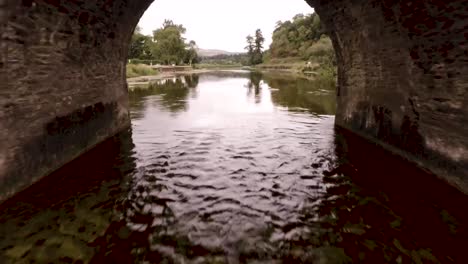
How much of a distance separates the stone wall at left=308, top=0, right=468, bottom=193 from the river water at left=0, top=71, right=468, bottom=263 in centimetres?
58

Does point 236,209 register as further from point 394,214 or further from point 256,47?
point 256,47

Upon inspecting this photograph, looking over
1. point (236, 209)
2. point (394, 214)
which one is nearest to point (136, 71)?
point (236, 209)

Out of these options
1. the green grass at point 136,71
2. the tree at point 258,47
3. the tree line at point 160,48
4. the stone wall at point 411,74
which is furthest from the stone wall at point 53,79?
the tree at point 258,47

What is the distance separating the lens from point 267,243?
362cm

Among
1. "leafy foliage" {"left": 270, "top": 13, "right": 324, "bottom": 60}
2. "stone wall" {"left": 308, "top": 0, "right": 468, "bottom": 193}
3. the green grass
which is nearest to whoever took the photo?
"stone wall" {"left": 308, "top": 0, "right": 468, "bottom": 193}

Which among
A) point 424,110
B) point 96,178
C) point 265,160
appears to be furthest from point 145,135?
point 424,110

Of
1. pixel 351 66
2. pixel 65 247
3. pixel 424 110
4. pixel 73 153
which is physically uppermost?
Result: pixel 351 66

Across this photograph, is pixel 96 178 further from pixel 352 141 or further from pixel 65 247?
pixel 352 141

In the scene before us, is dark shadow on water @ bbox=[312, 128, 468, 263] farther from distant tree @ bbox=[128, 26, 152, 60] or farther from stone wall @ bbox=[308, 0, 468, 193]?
distant tree @ bbox=[128, 26, 152, 60]

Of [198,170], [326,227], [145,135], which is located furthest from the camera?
[145,135]

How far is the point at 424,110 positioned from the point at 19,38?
297 inches

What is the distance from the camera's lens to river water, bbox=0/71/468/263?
346 centimetres

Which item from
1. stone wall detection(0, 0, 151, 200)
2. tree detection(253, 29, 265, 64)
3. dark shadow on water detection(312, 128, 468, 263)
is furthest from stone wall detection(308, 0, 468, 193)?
tree detection(253, 29, 265, 64)

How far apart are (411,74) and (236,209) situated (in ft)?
15.4
